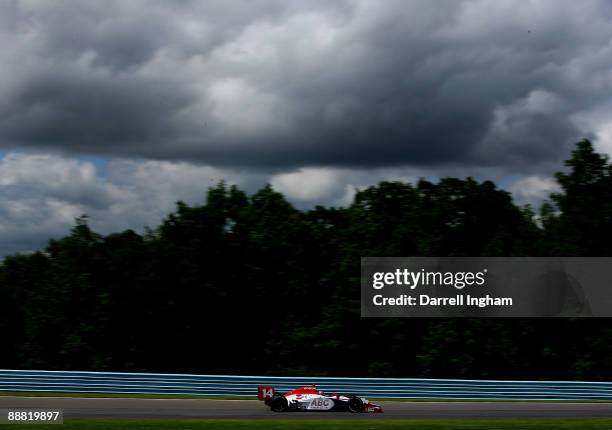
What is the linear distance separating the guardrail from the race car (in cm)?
461

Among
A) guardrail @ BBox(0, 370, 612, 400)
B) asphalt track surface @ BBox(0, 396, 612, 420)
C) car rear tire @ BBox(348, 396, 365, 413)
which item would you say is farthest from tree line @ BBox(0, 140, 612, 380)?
car rear tire @ BBox(348, 396, 365, 413)

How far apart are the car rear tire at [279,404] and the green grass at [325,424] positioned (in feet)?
5.75

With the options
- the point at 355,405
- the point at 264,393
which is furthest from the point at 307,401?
the point at 355,405

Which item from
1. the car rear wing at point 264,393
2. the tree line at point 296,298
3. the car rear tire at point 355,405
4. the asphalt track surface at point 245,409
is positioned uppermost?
the tree line at point 296,298

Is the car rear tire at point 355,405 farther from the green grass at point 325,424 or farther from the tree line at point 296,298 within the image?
the tree line at point 296,298

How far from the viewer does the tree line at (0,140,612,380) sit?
3291cm

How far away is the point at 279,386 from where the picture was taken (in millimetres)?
25422

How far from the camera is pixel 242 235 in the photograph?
40.2 metres

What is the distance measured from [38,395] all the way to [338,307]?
1495 cm

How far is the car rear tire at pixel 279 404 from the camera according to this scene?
20219 mm

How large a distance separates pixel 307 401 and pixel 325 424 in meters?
2.48

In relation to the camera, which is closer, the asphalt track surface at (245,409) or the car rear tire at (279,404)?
the asphalt track surface at (245,409)

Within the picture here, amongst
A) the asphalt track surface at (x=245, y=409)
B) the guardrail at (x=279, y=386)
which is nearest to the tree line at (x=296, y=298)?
the guardrail at (x=279, y=386)

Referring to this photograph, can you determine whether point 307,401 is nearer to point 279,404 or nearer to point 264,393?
point 279,404
